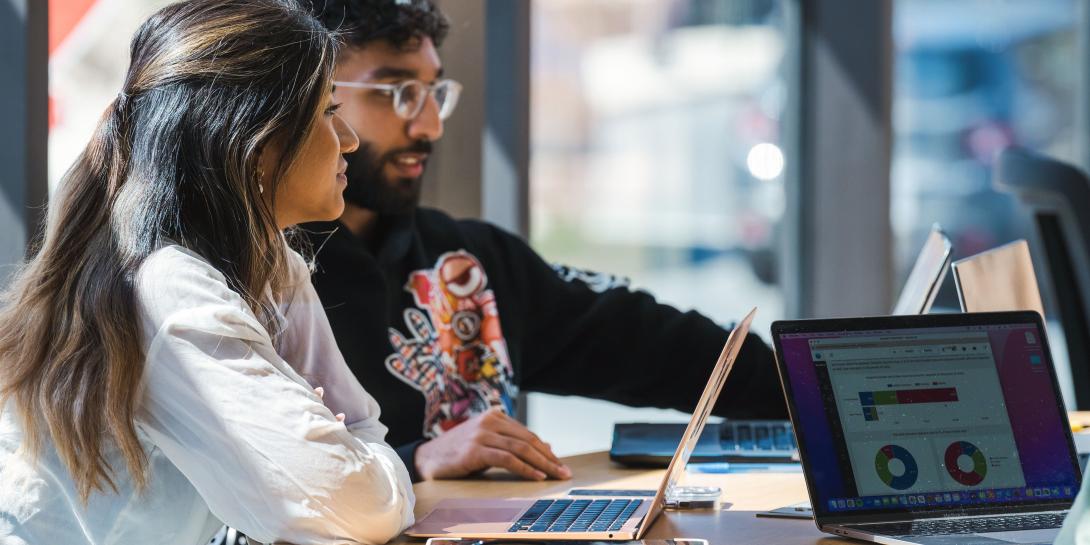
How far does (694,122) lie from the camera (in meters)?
6.59

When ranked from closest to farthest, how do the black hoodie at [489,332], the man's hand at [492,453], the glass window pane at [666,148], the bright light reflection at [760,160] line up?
the man's hand at [492,453] → the black hoodie at [489,332] → the bright light reflection at [760,160] → the glass window pane at [666,148]

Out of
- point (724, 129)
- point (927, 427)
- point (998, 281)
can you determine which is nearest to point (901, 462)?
point (927, 427)

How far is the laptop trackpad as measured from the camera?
1.20 meters

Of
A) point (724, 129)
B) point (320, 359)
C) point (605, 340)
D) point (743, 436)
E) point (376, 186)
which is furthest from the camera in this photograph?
point (724, 129)

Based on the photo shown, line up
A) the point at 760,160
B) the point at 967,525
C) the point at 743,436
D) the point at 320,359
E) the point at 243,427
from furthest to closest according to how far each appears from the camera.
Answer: the point at 760,160, the point at 743,436, the point at 320,359, the point at 967,525, the point at 243,427

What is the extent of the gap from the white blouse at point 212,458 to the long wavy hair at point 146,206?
0.03 meters

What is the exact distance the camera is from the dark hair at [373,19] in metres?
2.05

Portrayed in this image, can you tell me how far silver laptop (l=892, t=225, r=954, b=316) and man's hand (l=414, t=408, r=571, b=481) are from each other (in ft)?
1.65

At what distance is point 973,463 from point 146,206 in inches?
35.6

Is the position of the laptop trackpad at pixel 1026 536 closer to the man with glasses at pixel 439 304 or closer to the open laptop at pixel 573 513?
the open laptop at pixel 573 513

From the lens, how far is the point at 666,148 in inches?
261

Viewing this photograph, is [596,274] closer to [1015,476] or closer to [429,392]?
[429,392]

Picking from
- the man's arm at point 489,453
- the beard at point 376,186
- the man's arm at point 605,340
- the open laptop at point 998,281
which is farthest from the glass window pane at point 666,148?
the man's arm at point 489,453

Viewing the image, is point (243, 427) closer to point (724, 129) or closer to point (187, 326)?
point (187, 326)
